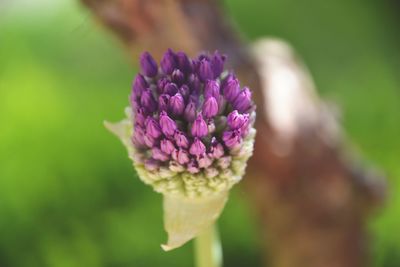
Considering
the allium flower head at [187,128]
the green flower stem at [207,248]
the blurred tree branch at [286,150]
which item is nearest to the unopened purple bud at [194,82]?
the allium flower head at [187,128]

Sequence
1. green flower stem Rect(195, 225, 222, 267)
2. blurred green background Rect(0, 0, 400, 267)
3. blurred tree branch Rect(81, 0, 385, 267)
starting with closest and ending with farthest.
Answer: green flower stem Rect(195, 225, 222, 267) < blurred tree branch Rect(81, 0, 385, 267) < blurred green background Rect(0, 0, 400, 267)

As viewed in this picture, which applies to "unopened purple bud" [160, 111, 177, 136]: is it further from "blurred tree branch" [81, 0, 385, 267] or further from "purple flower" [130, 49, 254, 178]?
"blurred tree branch" [81, 0, 385, 267]

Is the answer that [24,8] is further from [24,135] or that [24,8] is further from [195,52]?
[195,52]

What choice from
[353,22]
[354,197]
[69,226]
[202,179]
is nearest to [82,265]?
[69,226]

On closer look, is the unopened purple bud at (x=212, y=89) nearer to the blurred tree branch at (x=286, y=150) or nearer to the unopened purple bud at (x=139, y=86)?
the unopened purple bud at (x=139, y=86)

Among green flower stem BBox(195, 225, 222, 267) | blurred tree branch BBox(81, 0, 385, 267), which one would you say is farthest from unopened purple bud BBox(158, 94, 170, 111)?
blurred tree branch BBox(81, 0, 385, 267)

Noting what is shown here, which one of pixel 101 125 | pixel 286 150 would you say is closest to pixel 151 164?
pixel 286 150
